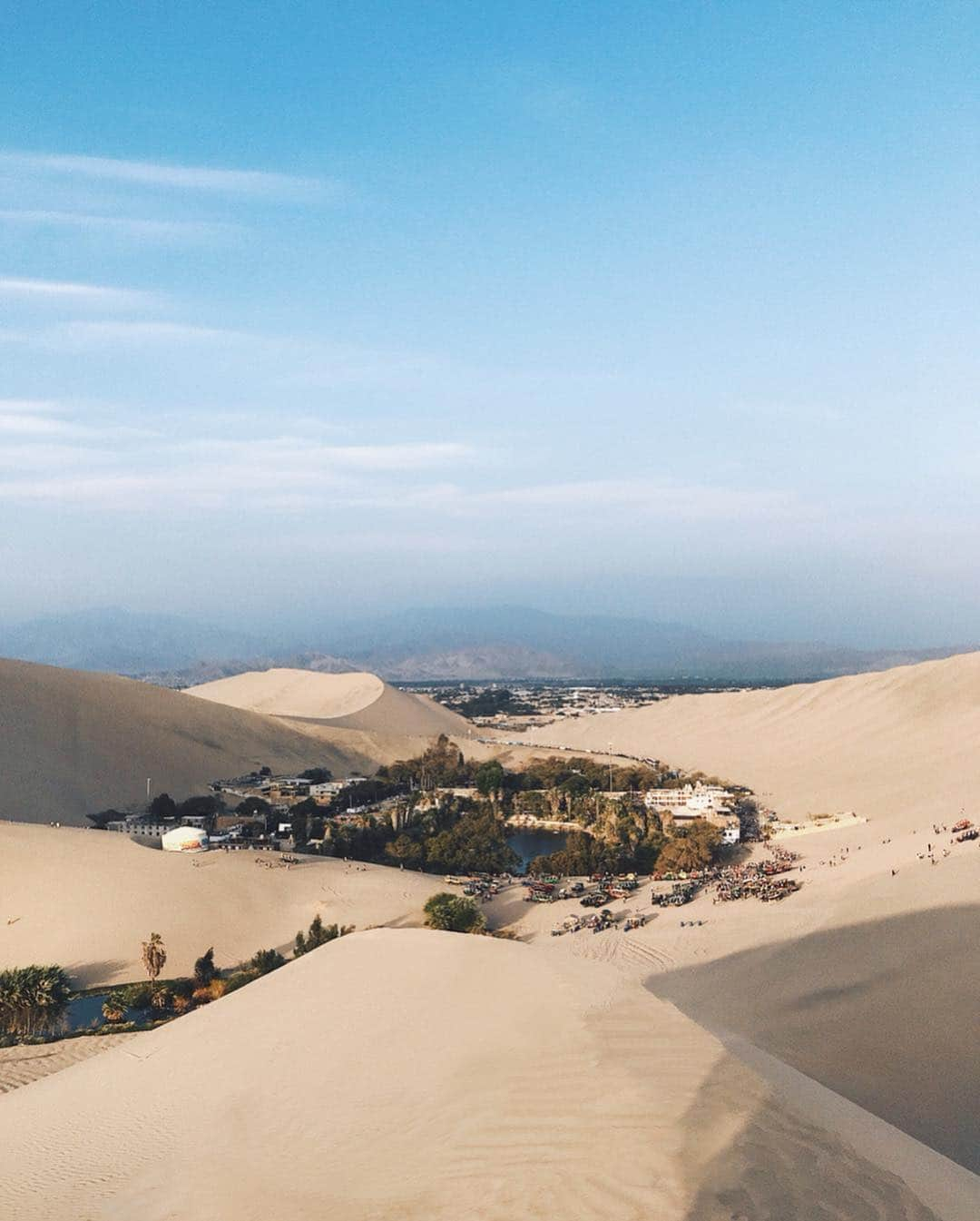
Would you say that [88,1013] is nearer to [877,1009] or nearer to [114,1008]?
[114,1008]

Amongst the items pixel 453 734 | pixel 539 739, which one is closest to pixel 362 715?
pixel 453 734

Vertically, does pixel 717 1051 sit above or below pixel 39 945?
above

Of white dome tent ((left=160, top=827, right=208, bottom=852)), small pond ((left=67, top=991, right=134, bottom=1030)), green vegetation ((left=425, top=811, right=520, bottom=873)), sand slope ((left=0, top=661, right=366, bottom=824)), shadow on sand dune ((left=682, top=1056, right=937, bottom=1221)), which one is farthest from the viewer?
sand slope ((left=0, top=661, right=366, bottom=824))

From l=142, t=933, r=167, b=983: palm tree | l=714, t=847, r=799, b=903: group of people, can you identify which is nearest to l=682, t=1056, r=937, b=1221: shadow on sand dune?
l=142, t=933, r=167, b=983: palm tree

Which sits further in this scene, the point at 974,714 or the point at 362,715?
the point at 362,715

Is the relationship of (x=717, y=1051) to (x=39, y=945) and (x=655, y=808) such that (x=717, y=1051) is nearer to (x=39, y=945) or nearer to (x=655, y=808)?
(x=39, y=945)

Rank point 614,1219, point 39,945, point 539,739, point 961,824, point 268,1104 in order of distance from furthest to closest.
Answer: point 539,739 < point 961,824 < point 39,945 < point 268,1104 < point 614,1219

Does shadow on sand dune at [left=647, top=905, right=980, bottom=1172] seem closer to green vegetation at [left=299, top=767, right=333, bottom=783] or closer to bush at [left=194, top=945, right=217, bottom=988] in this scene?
bush at [left=194, top=945, right=217, bottom=988]
